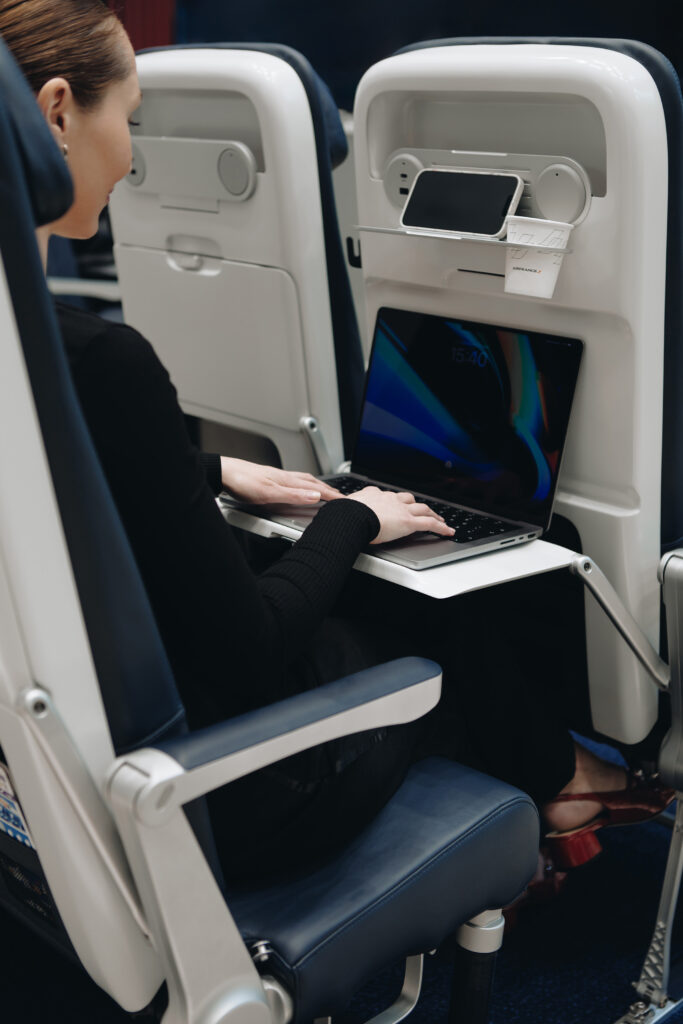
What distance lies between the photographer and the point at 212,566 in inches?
39.8

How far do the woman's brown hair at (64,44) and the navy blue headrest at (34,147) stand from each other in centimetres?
22

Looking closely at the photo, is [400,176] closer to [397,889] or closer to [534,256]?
[534,256]

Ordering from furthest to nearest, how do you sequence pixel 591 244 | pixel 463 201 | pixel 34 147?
pixel 463 201, pixel 591 244, pixel 34 147

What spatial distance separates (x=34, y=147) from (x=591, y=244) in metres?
0.78

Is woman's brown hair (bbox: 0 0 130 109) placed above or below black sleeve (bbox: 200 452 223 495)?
above

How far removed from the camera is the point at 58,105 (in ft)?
3.29

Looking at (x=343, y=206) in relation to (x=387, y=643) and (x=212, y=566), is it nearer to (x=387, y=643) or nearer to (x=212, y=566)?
(x=387, y=643)

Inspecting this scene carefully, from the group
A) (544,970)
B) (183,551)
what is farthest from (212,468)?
(544,970)

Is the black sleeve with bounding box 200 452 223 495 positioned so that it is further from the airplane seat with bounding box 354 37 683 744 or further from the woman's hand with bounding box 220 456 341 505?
the airplane seat with bounding box 354 37 683 744

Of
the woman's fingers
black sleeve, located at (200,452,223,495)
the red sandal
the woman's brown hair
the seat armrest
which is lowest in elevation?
the red sandal

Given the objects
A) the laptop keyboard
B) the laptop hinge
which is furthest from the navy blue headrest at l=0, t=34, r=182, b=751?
the laptop hinge

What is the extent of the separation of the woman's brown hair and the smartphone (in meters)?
0.57

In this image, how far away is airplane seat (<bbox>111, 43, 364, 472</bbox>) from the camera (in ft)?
5.75

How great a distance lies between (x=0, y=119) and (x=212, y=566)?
0.42m
